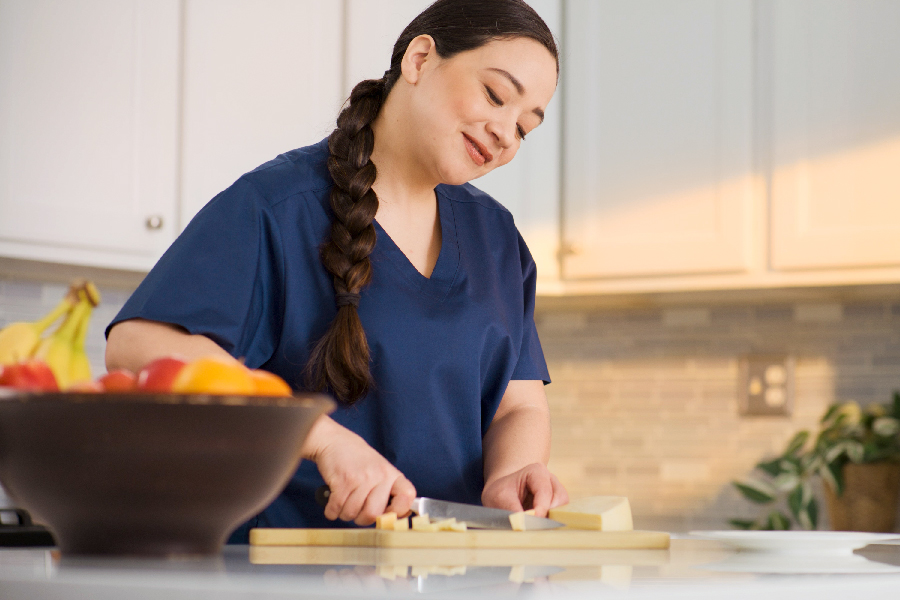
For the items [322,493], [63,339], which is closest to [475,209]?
[322,493]

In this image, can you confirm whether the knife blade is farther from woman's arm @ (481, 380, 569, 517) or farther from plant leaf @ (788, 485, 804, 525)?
plant leaf @ (788, 485, 804, 525)

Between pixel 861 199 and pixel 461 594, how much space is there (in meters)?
1.92

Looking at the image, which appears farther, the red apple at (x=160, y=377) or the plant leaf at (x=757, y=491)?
the plant leaf at (x=757, y=491)

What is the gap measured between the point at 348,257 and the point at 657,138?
134 centimetres

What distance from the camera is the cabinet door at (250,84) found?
212 cm

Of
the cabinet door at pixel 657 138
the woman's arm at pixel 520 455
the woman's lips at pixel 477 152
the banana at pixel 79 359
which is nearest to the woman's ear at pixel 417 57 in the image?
the woman's lips at pixel 477 152

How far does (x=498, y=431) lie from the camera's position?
1.39 meters

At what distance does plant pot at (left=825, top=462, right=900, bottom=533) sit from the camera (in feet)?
7.43

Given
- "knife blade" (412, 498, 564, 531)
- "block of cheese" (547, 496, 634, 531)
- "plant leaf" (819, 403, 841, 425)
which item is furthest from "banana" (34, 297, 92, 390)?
"plant leaf" (819, 403, 841, 425)

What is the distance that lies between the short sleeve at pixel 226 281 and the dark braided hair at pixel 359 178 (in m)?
0.07

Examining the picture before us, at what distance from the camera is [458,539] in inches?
32.9

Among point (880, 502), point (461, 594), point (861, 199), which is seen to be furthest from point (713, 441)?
point (461, 594)

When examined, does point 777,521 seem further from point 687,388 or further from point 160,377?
point 160,377

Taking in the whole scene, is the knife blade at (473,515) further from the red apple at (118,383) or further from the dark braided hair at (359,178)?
the red apple at (118,383)
